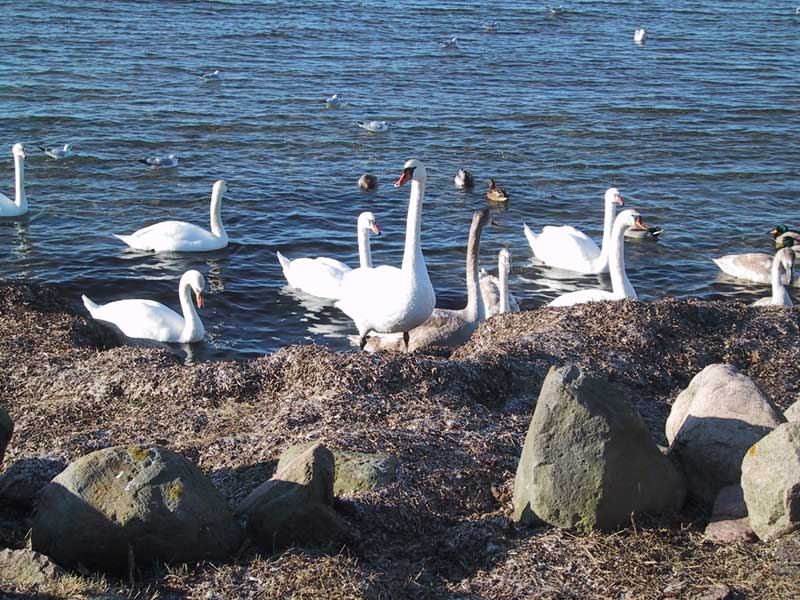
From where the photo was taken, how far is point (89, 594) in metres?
4.59

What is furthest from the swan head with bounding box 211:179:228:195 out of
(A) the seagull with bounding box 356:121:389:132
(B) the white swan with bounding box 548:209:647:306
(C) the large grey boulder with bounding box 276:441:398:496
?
(C) the large grey boulder with bounding box 276:441:398:496

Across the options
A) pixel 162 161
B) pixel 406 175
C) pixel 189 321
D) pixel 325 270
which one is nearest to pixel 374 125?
pixel 162 161

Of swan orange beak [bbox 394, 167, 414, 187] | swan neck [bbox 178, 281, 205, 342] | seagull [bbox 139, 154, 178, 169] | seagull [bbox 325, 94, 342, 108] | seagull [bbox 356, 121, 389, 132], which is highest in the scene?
seagull [bbox 325, 94, 342, 108]

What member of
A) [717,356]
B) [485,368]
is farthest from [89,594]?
[717,356]

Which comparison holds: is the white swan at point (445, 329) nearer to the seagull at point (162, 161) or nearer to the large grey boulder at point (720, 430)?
the large grey boulder at point (720, 430)

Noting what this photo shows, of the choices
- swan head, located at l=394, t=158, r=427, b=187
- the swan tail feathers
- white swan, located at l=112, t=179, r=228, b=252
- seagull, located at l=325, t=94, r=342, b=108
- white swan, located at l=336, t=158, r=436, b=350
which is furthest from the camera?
seagull, located at l=325, t=94, r=342, b=108

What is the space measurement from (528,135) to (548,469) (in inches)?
716

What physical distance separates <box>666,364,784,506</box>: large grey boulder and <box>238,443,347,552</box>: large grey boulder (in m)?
2.00

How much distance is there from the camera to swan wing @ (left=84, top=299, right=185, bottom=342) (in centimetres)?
1277

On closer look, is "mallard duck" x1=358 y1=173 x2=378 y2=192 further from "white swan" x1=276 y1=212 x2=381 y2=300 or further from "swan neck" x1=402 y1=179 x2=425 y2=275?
"swan neck" x1=402 y1=179 x2=425 y2=275

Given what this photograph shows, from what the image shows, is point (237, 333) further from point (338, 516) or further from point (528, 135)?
point (528, 135)

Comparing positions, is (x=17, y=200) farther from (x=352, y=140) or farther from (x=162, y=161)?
(x=352, y=140)

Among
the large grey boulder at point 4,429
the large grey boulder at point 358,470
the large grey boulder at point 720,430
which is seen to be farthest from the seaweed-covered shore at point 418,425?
the large grey boulder at point 4,429

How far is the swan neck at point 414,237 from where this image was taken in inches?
409
